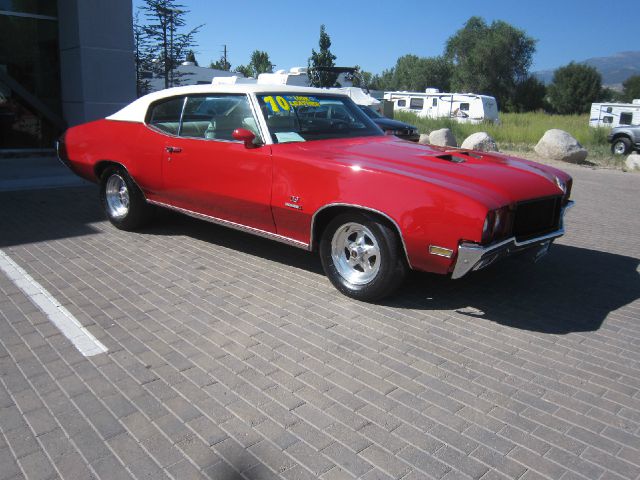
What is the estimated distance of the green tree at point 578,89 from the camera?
63281mm

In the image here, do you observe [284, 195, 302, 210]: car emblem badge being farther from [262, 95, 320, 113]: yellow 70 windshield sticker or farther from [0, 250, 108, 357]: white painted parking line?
[0, 250, 108, 357]: white painted parking line

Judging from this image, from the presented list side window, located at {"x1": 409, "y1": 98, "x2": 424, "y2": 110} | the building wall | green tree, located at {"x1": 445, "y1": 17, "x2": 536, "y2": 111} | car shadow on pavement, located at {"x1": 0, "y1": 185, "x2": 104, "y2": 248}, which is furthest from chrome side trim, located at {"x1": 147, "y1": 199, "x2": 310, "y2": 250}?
green tree, located at {"x1": 445, "y1": 17, "x2": 536, "y2": 111}

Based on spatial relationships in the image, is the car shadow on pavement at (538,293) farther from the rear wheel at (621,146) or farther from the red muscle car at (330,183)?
the rear wheel at (621,146)

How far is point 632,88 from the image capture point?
7494 cm

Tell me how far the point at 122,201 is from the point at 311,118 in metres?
2.58

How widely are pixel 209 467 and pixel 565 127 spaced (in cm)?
2497

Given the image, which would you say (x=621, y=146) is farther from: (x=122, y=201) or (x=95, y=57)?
(x=122, y=201)

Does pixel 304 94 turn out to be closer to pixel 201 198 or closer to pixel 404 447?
pixel 201 198

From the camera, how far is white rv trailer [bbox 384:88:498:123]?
31495 millimetres

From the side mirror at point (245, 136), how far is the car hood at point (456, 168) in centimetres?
56

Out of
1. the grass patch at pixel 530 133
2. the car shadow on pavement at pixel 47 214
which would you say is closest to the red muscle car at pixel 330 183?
the car shadow on pavement at pixel 47 214

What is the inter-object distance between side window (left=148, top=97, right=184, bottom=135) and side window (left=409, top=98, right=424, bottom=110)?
106 ft

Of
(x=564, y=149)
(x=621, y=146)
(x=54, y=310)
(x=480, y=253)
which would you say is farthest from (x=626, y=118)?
(x=54, y=310)

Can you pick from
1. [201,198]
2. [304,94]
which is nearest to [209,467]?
[201,198]
